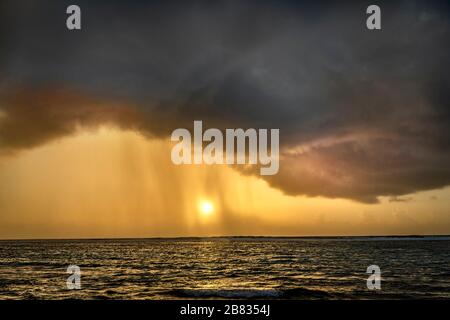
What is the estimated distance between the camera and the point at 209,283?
35.0 m

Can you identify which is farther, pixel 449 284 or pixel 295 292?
pixel 449 284

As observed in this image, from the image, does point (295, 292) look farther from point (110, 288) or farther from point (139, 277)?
point (139, 277)

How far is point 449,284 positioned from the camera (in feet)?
104

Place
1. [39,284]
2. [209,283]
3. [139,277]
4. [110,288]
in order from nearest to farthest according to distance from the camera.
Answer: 1. [110,288]
2. [39,284]
3. [209,283]
4. [139,277]
